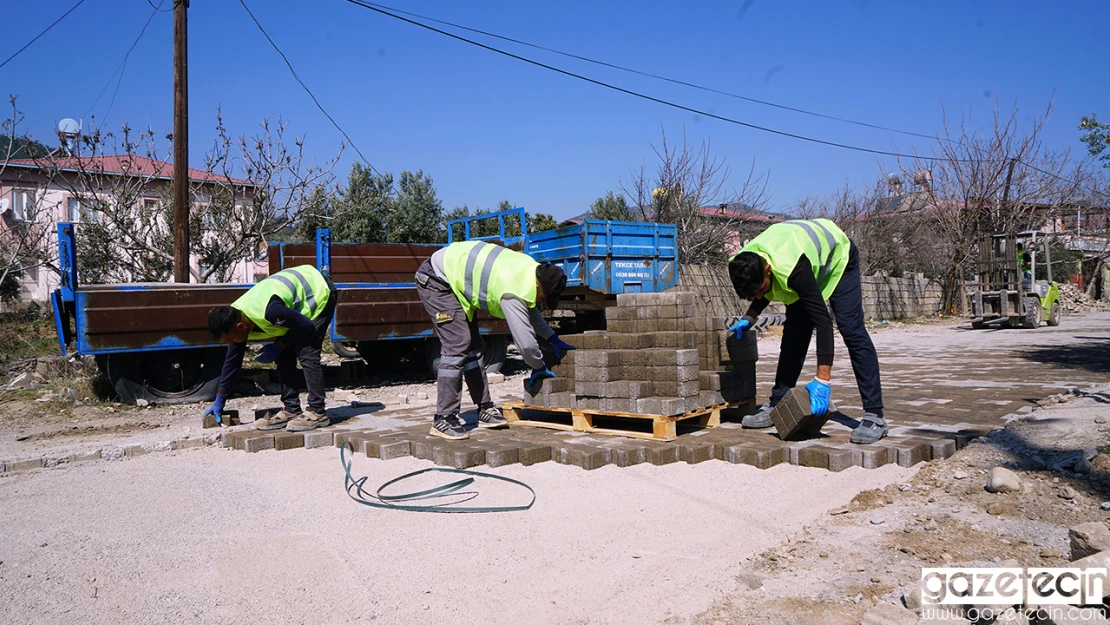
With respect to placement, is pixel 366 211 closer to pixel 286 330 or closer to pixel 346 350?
pixel 346 350

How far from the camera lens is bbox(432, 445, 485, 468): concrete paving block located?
490 cm

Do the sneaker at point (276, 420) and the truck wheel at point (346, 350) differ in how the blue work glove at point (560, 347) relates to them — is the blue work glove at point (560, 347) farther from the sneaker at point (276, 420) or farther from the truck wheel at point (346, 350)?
the truck wheel at point (346, 350)

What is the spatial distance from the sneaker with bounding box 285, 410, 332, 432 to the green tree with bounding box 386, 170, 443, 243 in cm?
2278

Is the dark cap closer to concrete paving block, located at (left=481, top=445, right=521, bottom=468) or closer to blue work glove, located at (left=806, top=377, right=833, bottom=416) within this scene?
concrete paving block, located at (left=481, top=445, right=521, bottom=468)

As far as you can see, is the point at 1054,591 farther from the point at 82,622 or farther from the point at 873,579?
the point at 82,622

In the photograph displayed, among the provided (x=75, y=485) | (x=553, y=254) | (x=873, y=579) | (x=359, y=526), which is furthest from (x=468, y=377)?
(x=553, y=254)

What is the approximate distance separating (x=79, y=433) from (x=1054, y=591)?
7.92 meters

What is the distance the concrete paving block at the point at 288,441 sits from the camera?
5.86 m

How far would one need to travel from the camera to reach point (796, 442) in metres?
4.89

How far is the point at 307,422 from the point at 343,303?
127 inches

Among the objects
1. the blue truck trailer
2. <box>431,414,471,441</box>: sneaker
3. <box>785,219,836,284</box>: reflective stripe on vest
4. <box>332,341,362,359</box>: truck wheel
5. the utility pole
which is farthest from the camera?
the utility pole

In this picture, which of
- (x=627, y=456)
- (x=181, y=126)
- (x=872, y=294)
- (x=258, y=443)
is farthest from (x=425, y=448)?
(x=872, y=294)

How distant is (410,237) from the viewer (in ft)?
96.0

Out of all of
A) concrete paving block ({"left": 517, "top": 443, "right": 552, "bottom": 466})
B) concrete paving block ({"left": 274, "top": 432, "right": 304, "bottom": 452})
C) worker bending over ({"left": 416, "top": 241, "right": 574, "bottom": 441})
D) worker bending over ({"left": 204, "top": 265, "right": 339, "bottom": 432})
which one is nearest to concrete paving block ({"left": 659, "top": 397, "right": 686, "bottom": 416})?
concrete paving block ({"left": 517, "top": 443, "right": 552, "bottom": 466})
